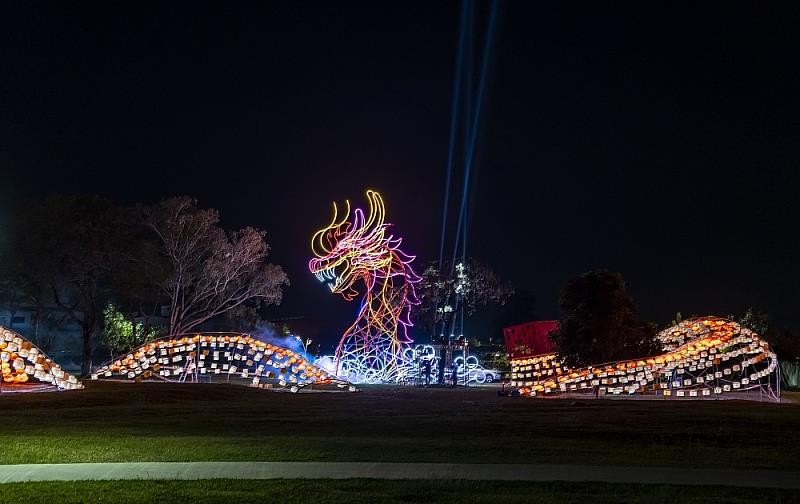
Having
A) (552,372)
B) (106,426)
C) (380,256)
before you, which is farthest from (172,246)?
(106,426)

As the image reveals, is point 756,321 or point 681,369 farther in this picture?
point 756,321

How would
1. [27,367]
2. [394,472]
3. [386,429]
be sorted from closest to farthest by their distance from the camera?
[394,472] → [386,429] → [27,367]

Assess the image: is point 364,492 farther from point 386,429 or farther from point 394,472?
point 386,429

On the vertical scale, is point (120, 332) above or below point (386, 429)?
above

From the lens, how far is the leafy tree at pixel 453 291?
52.0m

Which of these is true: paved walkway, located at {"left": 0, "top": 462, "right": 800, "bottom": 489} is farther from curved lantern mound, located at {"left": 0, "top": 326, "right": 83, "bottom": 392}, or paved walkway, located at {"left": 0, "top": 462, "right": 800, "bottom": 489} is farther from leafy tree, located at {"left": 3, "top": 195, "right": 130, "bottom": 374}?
leafy tree, located at {"left": 3, "top": 195, "right": 130, "bottom": 374}

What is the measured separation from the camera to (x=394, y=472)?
12109 mm

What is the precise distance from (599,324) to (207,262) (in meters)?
20.6

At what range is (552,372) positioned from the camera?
42.6 meters

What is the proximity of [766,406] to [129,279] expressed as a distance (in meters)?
31.7

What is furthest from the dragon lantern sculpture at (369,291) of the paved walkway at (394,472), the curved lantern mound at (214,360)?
the paved walkway at (394,472)

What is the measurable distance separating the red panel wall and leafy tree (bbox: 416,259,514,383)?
2729 mm

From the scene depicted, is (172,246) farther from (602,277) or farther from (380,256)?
(602,277)

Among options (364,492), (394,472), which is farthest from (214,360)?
(364,492)
